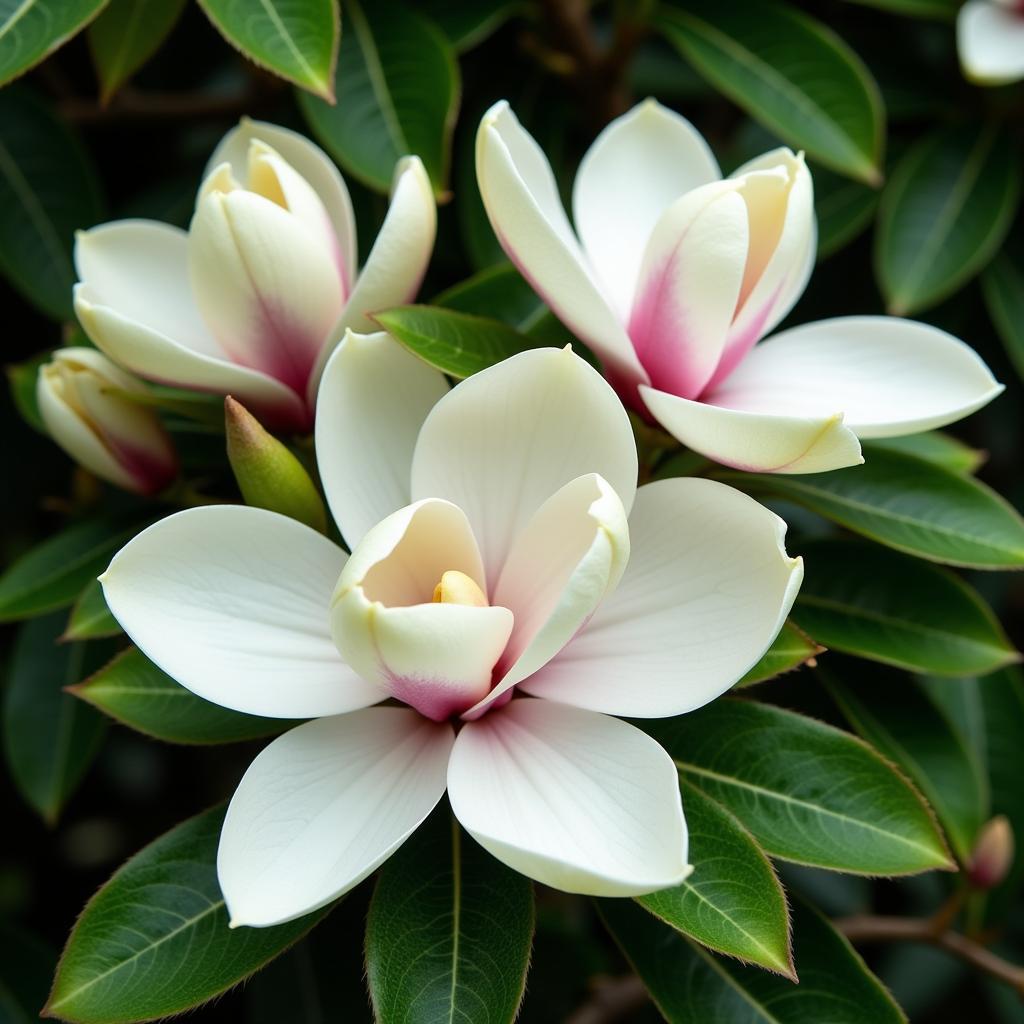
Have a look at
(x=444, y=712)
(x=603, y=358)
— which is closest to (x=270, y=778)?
(x=444, y=712)

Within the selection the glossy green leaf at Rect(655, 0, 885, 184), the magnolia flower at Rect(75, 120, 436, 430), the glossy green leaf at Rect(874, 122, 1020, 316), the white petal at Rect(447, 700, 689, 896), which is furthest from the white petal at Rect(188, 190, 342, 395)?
the glossy green leaf at Rect(874, 122, 1020, 316)

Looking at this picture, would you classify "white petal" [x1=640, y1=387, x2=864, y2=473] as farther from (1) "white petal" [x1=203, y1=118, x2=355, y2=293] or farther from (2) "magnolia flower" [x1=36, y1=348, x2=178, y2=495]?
(2) "magnolia flower" [x1=36, y1=348, x2=178, y2=495]

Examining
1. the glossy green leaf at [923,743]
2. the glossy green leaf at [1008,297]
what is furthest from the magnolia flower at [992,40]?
the glossy green leaf at [923,743]

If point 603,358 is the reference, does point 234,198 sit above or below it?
above

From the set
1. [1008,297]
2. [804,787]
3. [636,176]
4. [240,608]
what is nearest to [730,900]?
[804,787]

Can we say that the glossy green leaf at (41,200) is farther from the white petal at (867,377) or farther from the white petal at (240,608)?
the white petal at (867,377)

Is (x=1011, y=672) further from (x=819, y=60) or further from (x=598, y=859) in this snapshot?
(x=598, y=859)

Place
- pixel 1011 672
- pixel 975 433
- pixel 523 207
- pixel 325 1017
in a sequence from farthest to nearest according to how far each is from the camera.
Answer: pixel 975 433
pixel 1011 672
pixel 325 1017
pixel 523 207
